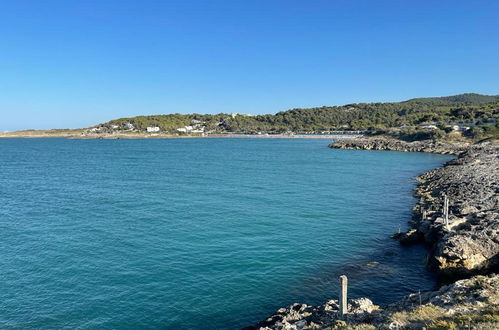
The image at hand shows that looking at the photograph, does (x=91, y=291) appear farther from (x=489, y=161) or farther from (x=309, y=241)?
(x=489, y=161)

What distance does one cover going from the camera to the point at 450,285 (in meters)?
18.4

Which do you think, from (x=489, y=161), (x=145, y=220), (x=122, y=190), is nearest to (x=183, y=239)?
(x=145, y=220)

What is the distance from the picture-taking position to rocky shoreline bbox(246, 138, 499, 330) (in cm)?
1379

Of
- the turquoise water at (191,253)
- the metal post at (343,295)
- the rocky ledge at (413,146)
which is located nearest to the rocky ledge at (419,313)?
the metal post at (343,295)

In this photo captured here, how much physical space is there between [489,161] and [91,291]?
2731 inches

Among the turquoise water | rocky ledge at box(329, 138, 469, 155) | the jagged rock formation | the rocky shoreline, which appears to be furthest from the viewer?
rocky ledge at box(329, 138, 469, 155)

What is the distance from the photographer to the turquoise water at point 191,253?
792 inches

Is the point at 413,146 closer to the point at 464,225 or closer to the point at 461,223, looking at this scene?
the point at 461,223

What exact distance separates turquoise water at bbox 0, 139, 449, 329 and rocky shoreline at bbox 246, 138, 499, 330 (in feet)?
6.16

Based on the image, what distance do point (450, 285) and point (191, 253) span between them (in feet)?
57.4

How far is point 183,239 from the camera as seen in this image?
31.0 m

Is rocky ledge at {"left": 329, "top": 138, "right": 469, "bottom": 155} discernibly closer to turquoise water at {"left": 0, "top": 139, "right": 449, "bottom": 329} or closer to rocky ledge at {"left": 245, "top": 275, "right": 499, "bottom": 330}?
turquoise water at {"left": 0, "top": 139, "right": 449, "bottom": 329}

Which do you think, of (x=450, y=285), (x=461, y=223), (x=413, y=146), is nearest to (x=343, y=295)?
(x=450, y=285)

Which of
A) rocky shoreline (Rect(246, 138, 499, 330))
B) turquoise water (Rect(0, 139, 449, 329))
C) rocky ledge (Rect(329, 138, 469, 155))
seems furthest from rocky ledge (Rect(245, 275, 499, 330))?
rocky ledge (Rect(329, 138, 469, 155))
